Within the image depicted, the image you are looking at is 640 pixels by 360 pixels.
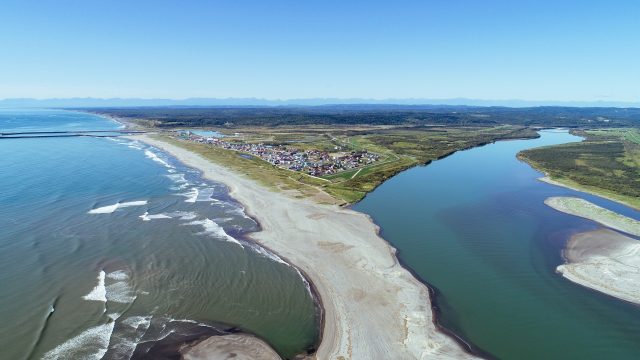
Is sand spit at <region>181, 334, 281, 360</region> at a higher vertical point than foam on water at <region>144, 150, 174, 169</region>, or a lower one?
lower

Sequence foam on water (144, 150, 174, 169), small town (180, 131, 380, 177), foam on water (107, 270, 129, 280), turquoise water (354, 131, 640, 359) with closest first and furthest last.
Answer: turquoise water (354, 131, 640, 359) → foam on water (107, 270, 129, 280) → small town (180, 131, 380, 177) → foam on water (144, 150, 174, 169)

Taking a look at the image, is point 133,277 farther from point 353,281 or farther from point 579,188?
point 579,188

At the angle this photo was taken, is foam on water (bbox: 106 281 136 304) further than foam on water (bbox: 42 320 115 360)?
Yes

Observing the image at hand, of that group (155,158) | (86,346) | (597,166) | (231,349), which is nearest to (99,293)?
(86,346)

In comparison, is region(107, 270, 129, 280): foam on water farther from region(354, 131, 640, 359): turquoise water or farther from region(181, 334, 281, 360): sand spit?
region(354, 131, 640, 359): turquoise water

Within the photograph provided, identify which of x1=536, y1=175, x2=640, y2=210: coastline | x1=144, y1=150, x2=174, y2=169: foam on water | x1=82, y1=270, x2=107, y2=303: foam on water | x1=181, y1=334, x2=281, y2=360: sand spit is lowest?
x1=536, y1=175, x2=640, y2=210: coastline

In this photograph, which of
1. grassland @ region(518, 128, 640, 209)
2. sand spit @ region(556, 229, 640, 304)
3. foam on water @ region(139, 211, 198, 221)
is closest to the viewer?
sand spit @ region(556, 229, 640, 304)

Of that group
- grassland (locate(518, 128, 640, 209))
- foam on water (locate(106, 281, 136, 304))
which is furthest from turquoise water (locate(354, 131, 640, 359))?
foam on water (locate(106, 281, 136, 304))

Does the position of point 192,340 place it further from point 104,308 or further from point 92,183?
point 92,183

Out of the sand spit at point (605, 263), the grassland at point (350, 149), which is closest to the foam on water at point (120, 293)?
the grassland at point (350, 149)

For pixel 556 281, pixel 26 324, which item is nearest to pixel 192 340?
pixel 26 324
